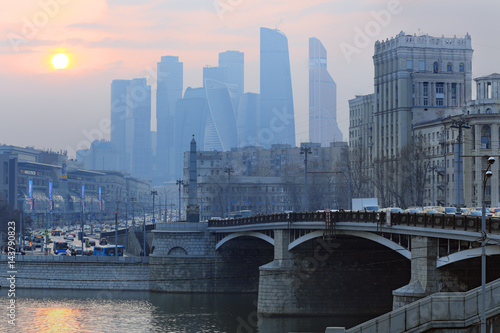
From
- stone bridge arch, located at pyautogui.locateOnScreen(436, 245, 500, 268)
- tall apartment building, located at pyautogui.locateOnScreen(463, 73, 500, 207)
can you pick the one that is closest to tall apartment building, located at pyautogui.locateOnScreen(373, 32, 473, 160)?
tall apartment building, located at pyautogui.locateOnScreen(463, 73, 500, 207)

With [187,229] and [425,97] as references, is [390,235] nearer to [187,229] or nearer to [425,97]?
[187,229]

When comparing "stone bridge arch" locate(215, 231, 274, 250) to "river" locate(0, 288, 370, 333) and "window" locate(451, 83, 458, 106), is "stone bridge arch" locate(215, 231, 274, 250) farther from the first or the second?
"window" locate(451, 83, 458, 106)

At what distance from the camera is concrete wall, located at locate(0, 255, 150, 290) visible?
300 feet

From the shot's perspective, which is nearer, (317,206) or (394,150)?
(394,150)

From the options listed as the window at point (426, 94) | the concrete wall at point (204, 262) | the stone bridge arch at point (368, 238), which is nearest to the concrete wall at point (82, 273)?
the concrete wall at point (204, 262)

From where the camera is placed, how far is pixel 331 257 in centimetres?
7094

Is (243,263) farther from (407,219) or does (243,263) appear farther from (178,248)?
(407,219)

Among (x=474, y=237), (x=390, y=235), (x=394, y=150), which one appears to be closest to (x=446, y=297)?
(x=474, y=237)

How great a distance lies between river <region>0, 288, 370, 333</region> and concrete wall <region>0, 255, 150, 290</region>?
1.54 metres

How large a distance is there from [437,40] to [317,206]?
37376 mm

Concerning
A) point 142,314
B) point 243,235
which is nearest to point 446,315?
point 142,314

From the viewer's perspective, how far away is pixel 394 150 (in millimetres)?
131000

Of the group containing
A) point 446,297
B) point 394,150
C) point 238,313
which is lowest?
point 238,313

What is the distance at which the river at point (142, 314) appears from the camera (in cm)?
6600
